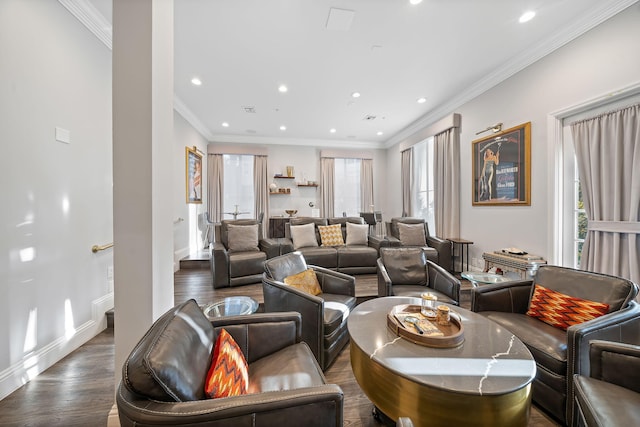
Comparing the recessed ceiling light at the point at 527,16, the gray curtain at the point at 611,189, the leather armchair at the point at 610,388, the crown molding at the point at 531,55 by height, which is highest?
the recessed ceiling light at the point at 527,16

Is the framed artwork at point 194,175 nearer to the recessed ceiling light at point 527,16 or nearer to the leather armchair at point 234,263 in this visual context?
the leather armchair at point 234,263

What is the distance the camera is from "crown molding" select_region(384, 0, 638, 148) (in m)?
2.32

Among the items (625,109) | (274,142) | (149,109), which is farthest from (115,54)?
(274,142)

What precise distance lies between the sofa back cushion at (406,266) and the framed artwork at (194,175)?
13.7 ft

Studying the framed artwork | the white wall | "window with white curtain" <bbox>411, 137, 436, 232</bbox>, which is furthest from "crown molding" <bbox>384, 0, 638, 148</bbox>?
the framed artwork

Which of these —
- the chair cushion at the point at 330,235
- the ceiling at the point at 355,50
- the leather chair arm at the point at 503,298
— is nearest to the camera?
the leather chair arm at the point at 503,298

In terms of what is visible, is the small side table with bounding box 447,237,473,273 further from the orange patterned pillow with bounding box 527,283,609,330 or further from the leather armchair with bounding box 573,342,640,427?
the leather armchair with bounding box 573,342,640,427

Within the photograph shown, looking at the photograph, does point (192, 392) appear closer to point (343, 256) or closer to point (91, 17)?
point (91, 17)

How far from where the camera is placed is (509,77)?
3.40 metres

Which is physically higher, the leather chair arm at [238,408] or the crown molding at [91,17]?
the crown molding at [91,17]

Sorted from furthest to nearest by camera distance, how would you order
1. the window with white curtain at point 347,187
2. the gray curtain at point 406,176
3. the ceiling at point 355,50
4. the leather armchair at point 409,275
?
the window with white curtain at point 347,187, the gray curtain at point 406,176, the leather armchair at point 409,275, the ceiling at point 355,50

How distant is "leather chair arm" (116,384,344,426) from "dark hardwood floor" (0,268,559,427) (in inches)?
29.5

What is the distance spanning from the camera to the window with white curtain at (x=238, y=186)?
6711 mm

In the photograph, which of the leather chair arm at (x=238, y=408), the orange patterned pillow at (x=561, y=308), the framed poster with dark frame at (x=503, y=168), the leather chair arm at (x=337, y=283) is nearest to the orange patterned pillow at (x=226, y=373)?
the leather chair arm at (x=238, y=408)
